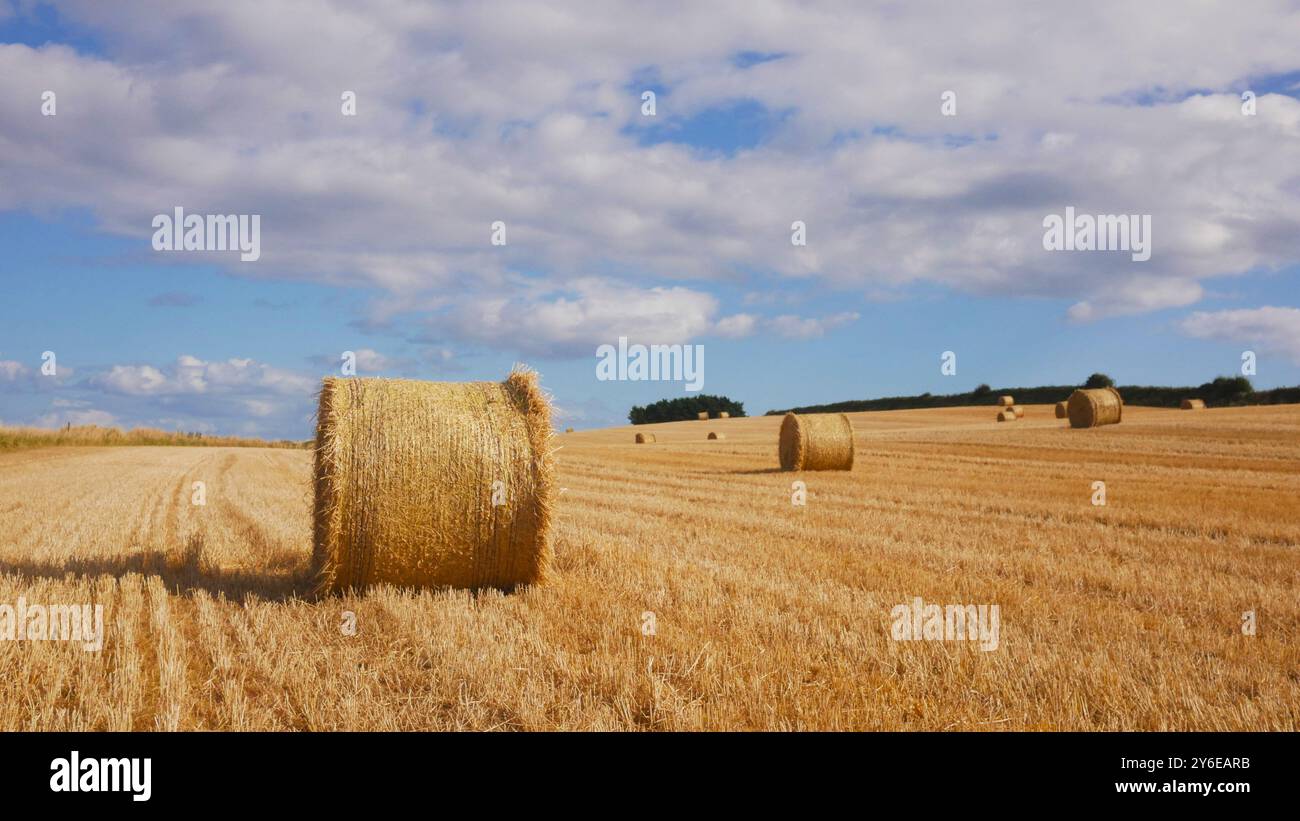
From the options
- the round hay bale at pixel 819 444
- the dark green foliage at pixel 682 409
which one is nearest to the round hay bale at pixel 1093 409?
the round hay bale at pixel 819 444

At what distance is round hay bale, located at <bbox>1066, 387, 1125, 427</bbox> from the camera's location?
34094 millimetres

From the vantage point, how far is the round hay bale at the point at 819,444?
2153cm

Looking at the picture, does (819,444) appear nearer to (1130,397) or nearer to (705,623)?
(705,623)

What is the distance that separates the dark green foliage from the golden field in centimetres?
6471

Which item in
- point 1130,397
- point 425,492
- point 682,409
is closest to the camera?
point 425,492

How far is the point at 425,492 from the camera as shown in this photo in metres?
7.77

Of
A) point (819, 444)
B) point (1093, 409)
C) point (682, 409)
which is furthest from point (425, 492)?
point (682, 409)

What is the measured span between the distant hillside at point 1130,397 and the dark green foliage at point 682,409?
7.67m

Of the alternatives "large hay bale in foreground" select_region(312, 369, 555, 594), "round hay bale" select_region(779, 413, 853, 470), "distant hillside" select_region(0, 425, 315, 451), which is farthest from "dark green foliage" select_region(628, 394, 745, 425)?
"large hay bale in foreground" select_region(312, 369, 555, 594)

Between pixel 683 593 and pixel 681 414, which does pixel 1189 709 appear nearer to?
pixel 683 593

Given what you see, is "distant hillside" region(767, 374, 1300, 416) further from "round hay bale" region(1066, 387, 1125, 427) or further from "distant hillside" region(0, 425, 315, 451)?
"distant hillside" region(0, 425, 315, 451)

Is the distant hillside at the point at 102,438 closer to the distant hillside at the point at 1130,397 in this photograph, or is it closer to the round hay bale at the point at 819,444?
the round hay bale at the point at 819,444

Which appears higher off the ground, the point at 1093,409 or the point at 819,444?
the point at 1093,409

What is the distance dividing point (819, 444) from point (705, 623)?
15.6m
